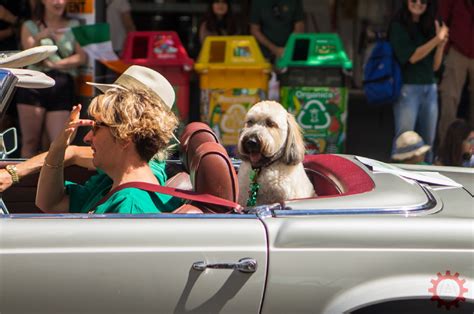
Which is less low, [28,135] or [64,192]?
[64,192]

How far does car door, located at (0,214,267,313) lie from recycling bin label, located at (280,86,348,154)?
4501 mm

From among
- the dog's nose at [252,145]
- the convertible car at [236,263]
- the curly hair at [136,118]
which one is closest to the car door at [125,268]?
the convertible car at [236,263]

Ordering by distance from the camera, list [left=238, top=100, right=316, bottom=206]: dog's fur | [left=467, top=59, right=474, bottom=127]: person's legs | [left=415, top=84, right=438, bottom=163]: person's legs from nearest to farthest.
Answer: [left=238, top=100, right=316, bottom=206]: dog's fur < [left=415, top=84, right=438, bottom=163]: person's legs < [left=467, top=59, right=474, bottom=127]: person's legs

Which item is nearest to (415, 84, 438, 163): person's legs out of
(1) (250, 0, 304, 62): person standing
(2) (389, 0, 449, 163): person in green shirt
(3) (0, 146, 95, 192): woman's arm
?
(2) (389, 0, 449, 163): person in green shirt

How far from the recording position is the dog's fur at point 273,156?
4230mm

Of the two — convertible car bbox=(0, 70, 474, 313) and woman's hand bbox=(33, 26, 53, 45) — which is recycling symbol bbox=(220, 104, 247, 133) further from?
convertible car bbox=(0, 70, 474, 313)

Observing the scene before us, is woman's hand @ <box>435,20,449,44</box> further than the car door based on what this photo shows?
Yes

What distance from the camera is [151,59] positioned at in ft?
22.9

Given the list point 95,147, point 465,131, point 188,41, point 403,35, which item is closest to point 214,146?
point 95,147

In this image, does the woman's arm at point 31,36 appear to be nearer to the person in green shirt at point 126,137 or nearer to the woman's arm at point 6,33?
the woman's arm at point 6,33

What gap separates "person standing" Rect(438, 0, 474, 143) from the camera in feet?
24.7

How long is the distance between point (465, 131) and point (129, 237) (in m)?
3.84

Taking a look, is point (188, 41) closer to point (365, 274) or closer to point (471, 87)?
point (471, 87)

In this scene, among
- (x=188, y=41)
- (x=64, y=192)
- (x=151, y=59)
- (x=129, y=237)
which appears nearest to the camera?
(x=129, y=237)
